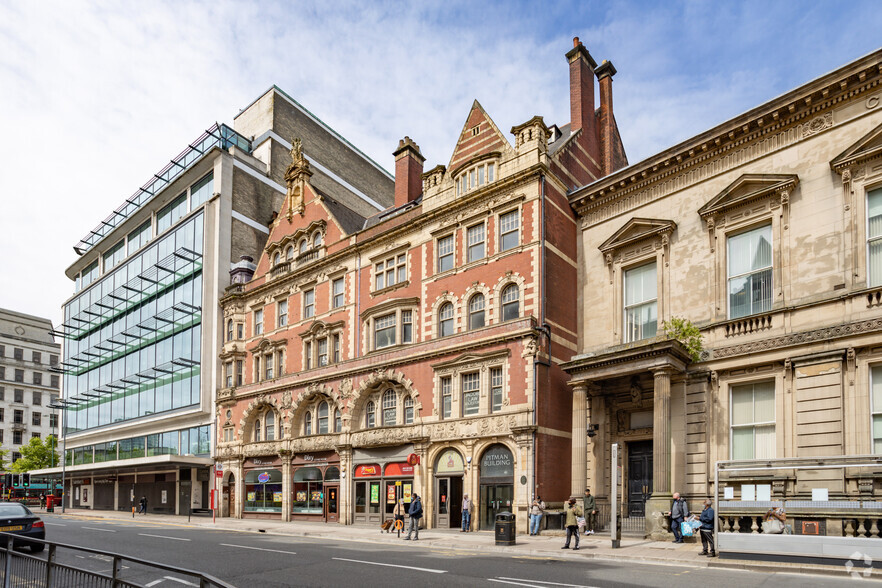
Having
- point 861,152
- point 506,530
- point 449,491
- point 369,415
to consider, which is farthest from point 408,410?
point 861,152

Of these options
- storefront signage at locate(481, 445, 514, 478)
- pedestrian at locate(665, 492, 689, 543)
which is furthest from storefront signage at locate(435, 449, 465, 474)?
pedestrian at locate(665, 492, 689, 543)

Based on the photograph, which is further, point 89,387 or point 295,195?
point 89,387

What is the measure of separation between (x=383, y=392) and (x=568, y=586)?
74.8ft

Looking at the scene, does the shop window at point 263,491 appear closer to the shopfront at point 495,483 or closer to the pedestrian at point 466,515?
the pedestrian at point 466,515

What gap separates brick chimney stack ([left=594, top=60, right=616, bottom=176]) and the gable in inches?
271

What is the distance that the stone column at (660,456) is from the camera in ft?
76.2

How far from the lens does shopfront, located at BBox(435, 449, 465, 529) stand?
3080 centimetres

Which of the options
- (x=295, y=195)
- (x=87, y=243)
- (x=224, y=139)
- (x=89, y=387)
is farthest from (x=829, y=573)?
(x=87, y=243)

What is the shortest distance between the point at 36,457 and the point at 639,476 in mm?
80042

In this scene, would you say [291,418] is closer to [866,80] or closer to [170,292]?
[170,292]

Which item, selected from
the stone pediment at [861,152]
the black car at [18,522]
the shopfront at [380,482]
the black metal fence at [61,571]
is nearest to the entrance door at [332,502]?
the shopfront at [380,482]

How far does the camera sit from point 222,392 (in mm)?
46719

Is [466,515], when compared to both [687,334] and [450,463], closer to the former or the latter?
[450,463]

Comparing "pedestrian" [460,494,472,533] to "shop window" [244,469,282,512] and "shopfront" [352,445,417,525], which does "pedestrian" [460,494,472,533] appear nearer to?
"shopfront" [352,445,417,525]
